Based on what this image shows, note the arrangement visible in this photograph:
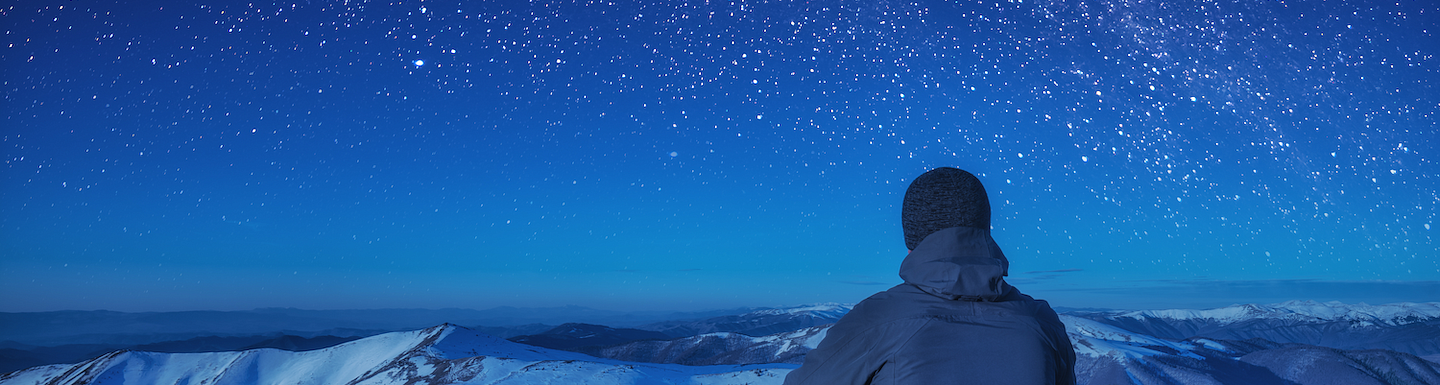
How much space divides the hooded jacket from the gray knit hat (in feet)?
0.33

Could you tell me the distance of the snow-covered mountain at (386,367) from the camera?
51844 mm

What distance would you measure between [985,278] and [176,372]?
119 metres

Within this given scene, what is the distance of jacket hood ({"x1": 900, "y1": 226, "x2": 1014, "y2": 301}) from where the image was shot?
5.08ft

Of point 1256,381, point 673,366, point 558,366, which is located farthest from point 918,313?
point 1256,381

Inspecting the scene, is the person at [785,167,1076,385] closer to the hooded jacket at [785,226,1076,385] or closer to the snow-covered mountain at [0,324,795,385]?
the hooded jacket at [785,226,1076,385]

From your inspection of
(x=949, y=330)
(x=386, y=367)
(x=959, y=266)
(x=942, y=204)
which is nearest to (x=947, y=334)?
(x=949, y=330)

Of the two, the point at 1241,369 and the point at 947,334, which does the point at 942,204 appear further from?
the point at 1241,369

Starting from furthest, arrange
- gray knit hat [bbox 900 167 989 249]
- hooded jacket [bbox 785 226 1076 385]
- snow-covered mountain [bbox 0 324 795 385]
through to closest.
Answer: snow-covered mountain [bbox 0 324 795 385] < gray knit hat [bbox 900 167 989 249] < hooded jacket [bbox 785 226 1076 385]

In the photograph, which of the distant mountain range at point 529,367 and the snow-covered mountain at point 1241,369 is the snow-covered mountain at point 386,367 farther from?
the snow-covered mountain at point 1241,369

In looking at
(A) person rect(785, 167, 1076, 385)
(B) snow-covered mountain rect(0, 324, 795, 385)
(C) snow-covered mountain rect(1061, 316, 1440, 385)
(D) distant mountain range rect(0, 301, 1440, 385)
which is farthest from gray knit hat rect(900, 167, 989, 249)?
(C) snow-covered mountain rect(1061, 316, 1440, 385)

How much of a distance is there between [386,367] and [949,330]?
84.6 metres

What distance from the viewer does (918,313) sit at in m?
1.54

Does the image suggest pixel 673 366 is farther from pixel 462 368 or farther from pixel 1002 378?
pixel 1002 378

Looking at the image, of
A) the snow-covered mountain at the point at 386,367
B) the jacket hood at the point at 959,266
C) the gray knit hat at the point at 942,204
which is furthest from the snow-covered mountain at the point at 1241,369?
the jacket hood at the point at 959,266
